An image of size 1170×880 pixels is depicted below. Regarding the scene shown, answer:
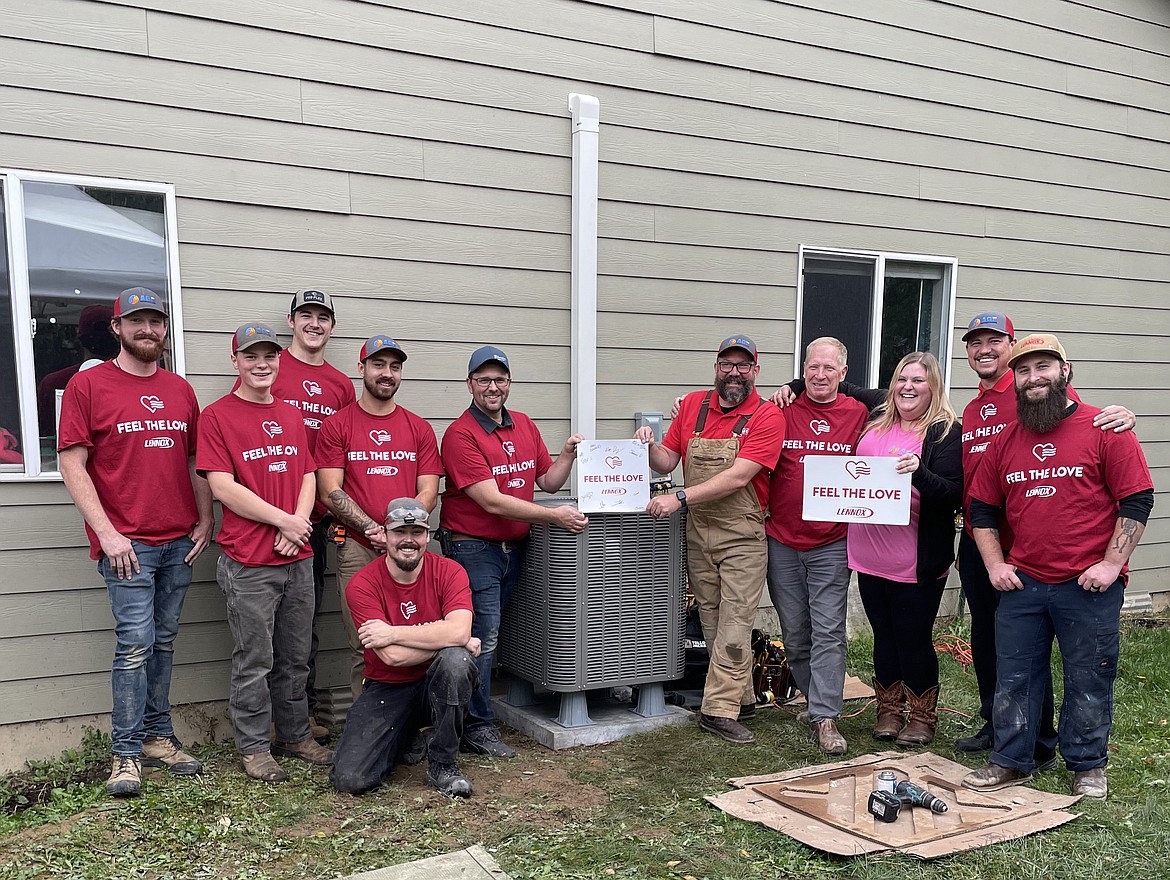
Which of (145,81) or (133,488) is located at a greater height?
(145,81)

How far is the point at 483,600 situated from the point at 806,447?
1.82m

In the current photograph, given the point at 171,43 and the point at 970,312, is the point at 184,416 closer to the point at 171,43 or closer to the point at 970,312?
the point at 171,43

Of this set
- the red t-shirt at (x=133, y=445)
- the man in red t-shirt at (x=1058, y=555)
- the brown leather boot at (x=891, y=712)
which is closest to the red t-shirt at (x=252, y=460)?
the red t-shirt at (x=133, y=445)

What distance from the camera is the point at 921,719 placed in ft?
15.8

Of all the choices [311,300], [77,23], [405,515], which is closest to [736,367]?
[405,515]

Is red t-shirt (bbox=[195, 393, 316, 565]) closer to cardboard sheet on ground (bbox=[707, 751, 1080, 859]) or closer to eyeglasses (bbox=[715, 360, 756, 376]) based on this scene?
eyeglasses (bbox=[715, 360, 756, 376])

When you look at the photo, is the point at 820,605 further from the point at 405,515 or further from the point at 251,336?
the point at 251,336

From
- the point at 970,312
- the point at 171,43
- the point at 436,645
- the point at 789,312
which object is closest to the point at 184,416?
the point at 436,645

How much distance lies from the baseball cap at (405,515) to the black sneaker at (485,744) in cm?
126

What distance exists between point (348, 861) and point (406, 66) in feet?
12.6

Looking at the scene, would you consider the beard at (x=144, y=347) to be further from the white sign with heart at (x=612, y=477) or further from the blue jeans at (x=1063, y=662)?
the blue jeans at (x=1063, y=662)

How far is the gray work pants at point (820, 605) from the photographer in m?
4.81

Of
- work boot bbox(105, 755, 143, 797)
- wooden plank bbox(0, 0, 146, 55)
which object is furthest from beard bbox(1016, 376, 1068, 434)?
wooden plank bbox(0, 0, 146, 55)

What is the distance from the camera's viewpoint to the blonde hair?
15.2 feet
